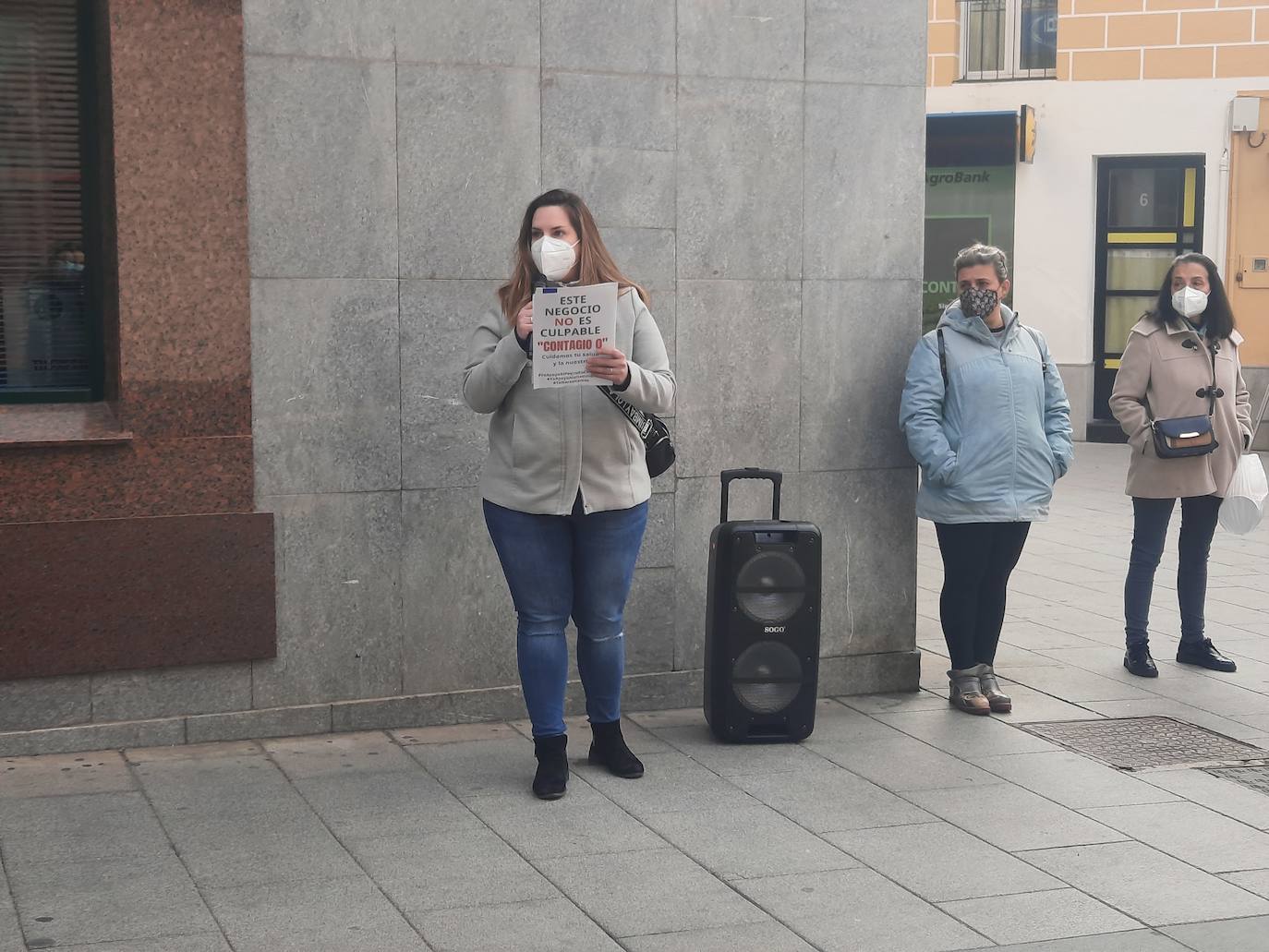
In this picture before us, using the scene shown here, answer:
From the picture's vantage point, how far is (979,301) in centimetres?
685

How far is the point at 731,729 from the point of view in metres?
6.33

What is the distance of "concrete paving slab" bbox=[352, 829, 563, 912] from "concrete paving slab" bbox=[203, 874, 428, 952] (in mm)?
85

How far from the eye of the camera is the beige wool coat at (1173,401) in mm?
7742

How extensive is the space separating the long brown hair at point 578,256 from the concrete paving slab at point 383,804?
5.19 ft

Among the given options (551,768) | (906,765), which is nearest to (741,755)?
(906,765)

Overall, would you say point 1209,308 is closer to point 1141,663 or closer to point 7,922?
point 1141,663

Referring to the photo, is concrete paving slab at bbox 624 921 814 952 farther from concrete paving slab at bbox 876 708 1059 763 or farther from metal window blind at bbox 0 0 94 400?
metal window blind at bbox 0 0 94 400

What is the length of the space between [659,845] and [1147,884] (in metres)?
1.41

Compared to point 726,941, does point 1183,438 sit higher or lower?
higher

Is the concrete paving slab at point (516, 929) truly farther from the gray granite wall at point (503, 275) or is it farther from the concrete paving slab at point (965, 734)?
the concrete paving slab at point (965, 734)

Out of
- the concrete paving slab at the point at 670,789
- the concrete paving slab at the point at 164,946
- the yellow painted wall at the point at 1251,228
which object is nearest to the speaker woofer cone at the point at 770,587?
the concrete paving slab at the point at 670,789

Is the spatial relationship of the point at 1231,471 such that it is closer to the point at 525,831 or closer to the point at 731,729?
the point at 731,729

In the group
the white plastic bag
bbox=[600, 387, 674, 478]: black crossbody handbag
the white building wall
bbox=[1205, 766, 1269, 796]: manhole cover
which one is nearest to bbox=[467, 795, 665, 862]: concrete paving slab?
bbox=[600, 387, 674, 478]: black crossbody handbag

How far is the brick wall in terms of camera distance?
1919 cm
